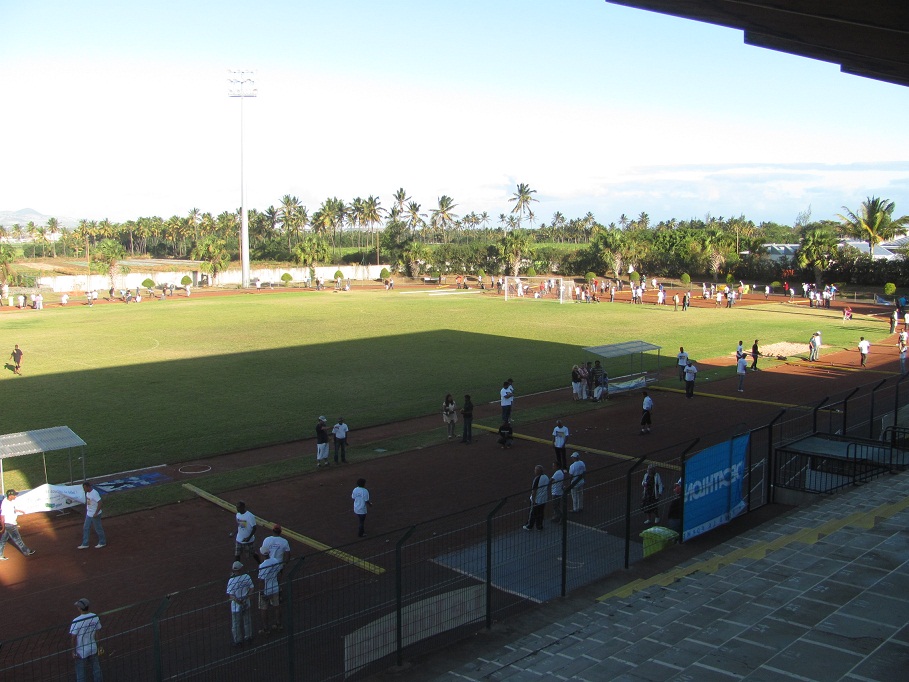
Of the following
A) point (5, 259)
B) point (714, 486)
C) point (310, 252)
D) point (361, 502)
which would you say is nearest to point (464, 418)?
point (361, 502)

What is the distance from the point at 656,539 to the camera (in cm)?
1280

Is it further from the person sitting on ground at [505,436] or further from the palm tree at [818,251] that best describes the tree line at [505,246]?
the person sitting on ground at [505,436]

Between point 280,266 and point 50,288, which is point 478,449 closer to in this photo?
point 50,288

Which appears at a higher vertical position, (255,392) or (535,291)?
(535,291)

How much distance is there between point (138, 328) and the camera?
47.3m

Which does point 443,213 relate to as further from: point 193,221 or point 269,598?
point 269,598

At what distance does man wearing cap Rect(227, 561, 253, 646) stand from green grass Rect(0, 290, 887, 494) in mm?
8081

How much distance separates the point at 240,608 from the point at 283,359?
26.3 m

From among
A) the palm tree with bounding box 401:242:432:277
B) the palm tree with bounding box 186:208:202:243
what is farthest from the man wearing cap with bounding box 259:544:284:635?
the palm tree with bounding box 186:208:202:243

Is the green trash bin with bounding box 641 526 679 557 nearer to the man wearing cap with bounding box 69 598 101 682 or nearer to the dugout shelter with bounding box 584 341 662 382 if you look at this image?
the man wearing cap with bounding box 69 598 101 682

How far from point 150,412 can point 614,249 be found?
7156cm

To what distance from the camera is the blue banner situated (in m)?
13.0

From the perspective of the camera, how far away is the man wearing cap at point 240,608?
9.70 m

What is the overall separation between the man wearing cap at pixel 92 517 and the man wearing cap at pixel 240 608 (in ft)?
16.5
